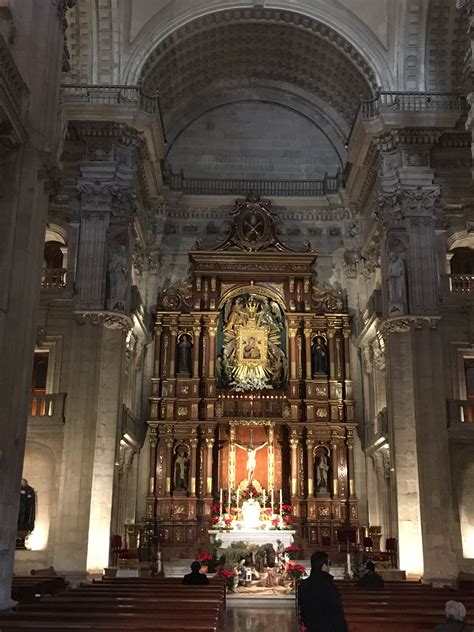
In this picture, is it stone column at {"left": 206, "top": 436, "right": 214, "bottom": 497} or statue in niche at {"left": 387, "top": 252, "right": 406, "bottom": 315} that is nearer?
statue in niche at {"left": 387, "top": 252, "right": 406, "bottom": 315}

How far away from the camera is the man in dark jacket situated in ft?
25.1

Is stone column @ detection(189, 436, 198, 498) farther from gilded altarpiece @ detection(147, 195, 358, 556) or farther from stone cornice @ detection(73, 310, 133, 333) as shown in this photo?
stone cornice @ detection(73, 310, 133, 333)

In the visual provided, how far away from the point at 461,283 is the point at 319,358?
6646 mm

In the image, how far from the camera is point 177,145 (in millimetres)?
32250

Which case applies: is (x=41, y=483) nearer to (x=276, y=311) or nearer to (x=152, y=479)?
(x=152, y=479)

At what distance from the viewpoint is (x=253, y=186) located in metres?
31.1

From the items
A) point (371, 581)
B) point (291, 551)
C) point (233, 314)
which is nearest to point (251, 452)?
point (233, 314)

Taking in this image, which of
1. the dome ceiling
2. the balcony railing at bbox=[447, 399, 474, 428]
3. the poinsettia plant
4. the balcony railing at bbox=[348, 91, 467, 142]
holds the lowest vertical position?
the poinsettia plant

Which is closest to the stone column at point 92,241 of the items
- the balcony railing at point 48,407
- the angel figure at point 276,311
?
the balcony railing at point 48,407

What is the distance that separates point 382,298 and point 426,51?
876cm

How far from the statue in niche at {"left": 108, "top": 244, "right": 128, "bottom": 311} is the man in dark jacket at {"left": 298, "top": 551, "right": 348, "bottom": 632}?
16.0 metres

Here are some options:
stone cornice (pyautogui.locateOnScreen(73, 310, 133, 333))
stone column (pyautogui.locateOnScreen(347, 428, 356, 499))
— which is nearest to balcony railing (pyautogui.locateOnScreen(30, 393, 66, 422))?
stone cornice (pyautogui.locateOnScreen(73, 310, 133, 333))

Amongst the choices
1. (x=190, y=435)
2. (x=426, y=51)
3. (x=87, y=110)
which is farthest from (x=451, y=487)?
(x=87, y=110)

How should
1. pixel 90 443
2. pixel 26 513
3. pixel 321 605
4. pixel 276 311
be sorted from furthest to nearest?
pixel 276 311 → pixel 90 443 → pixel 26 513 → pixel 321 605
